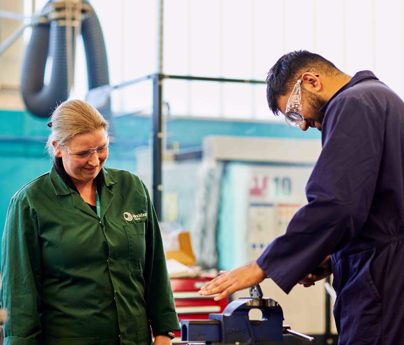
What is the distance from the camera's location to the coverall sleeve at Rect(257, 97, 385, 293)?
188 centimetres

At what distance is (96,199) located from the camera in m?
2.38

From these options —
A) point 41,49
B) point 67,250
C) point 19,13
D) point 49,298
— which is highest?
point 19,13

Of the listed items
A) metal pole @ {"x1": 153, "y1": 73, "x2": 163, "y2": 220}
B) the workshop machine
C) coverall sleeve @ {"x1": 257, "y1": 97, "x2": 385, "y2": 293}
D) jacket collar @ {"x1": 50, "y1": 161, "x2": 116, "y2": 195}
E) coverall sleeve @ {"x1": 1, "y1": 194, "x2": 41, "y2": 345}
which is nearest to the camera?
coverall sleeve @ {"x1": 257, "y1": 97, "x2": 385, "y2": 293}

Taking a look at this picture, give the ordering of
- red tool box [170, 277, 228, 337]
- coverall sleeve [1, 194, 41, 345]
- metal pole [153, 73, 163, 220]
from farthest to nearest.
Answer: metal pole [153, 73, 163, 220] → red tool box [170, 277, 228, 337] → coverall sleeve [1, 194, 41, 345]

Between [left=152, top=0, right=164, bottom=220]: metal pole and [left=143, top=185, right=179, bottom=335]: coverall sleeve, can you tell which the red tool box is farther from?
[left=143, top=185, right=179, bottom=335]: coverall sleeve

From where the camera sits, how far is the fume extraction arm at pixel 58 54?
476 cm

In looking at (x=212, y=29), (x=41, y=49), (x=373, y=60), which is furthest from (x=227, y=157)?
(x=373, y=60)

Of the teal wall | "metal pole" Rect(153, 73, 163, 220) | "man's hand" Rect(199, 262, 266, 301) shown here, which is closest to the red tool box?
"metal pole" Rect(153, 73, 163, 220)

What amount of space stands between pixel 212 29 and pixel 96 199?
15.2ft

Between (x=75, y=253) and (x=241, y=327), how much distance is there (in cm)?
54

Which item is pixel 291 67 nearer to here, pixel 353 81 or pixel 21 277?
pixel 353 81

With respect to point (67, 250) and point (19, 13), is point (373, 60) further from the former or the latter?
point (67, 250)

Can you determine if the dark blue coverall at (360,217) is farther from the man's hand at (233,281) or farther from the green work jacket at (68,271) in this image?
the green work jacket at (68,271)

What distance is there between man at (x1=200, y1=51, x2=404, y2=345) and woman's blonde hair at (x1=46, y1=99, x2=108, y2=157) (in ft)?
2.10
